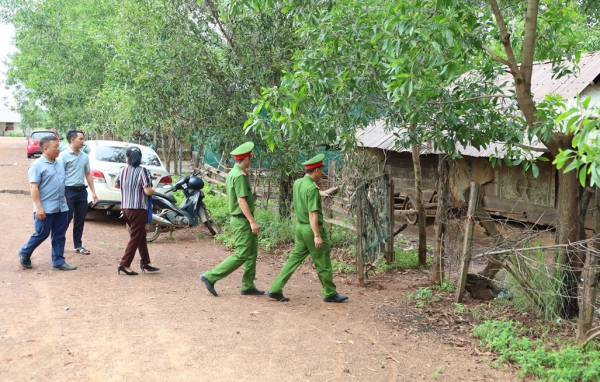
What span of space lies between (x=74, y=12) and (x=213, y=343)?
71.2 feet

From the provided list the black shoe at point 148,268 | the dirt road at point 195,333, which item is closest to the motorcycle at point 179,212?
the dirt road at point 195,333

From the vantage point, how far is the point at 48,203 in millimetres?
7039

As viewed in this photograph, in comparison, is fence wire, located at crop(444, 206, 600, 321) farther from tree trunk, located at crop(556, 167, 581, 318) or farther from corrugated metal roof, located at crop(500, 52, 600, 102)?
corrugated metal roof, located at crop(500, 52, 600, 102)

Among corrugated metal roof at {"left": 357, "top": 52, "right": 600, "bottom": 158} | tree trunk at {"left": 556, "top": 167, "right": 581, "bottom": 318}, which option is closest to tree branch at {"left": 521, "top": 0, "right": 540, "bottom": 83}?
tree trunk at {"left": 556, "top": 167, "right": 581, "bottom": 318}

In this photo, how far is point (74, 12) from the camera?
22.8 meters

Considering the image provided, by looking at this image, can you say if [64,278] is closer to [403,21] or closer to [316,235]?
[316,235]

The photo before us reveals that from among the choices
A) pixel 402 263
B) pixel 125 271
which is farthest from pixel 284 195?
pixel 125 271

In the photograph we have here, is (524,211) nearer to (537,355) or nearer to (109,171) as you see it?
(537,355)

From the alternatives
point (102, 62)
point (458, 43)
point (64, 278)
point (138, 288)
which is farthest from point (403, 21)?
point (102, 62)

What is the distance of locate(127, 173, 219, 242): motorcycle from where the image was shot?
393 inches

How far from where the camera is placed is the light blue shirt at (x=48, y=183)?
22.9 feet

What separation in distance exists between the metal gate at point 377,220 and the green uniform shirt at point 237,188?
70.8 inches

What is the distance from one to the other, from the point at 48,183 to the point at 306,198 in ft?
11.2

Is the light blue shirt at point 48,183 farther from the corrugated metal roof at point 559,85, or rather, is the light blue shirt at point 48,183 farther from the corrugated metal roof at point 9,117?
the corrugated metal roof at point 9,117
